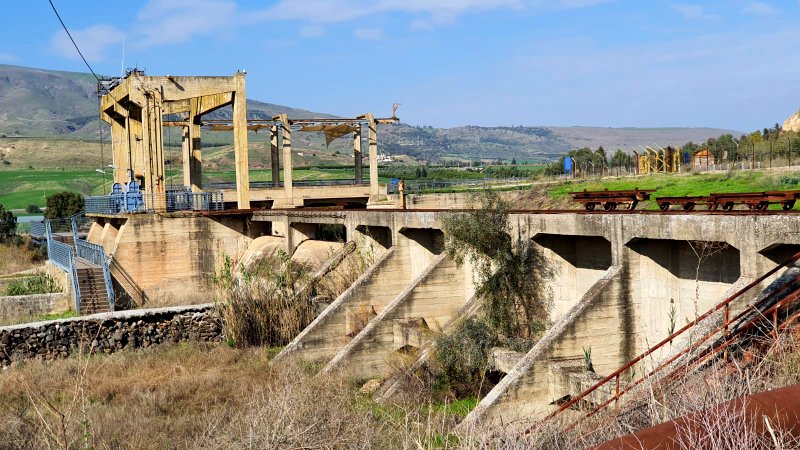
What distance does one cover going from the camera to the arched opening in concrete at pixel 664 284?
14.1 metres

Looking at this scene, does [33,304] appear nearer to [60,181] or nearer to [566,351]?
[566,351]

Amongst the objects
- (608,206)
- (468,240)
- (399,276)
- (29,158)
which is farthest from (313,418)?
(29,158)

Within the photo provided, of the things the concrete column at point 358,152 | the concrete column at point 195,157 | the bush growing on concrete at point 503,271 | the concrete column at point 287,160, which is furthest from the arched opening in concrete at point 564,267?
the concrete column at point 358,152

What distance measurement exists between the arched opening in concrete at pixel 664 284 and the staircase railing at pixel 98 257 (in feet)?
53.7

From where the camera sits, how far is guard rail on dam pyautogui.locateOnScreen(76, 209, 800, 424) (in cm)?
1275

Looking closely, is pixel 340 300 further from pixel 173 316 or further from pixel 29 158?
pixel 29 158

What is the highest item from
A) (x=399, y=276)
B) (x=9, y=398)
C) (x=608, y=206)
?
(x=608, y=206)

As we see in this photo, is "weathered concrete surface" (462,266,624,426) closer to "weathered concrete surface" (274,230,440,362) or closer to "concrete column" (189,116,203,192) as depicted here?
"weathered concrete surface" (274,230,440,362)

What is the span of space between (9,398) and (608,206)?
40.6 feet

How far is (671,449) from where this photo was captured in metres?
5.17

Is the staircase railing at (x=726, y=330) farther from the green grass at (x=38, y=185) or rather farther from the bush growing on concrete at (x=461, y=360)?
the green grass at (x=38, y=185)

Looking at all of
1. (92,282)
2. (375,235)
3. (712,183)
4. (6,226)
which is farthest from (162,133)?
(6,226)

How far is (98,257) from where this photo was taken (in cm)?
2858

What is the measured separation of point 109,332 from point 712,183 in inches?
829
